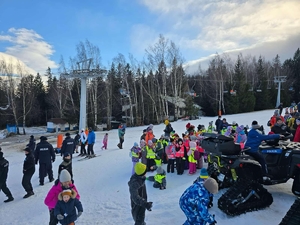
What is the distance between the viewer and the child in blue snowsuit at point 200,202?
11.6 feet

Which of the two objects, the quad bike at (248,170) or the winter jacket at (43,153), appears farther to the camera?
the winter jacket at (43,153)

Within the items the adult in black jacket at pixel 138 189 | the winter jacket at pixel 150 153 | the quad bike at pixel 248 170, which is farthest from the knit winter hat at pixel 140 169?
the winter jacket at pixel 150 153

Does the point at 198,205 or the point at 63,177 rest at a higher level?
the point at 63,177

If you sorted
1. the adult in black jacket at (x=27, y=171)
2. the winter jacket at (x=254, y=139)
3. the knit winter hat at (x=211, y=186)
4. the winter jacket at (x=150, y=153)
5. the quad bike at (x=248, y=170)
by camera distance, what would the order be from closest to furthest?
the knit winter hat at (x=211, y=186), the quad bike at (x=248, y=170), the winter jacket at (x=254, y=139), the adult in black jacket at (x=27, y=171), the winter jacket at (x=150, y=153)

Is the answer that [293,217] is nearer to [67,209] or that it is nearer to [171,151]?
[67,209]

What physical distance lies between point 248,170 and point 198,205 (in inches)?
83.8

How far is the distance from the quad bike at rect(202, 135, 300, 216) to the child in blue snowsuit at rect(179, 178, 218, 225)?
1329 millimetres

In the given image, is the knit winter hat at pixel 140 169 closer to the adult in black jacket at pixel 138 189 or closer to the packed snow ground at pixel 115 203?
the adult in black jacket at pixel 138 189

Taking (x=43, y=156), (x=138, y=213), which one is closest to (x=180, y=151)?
(x=138, y=213)

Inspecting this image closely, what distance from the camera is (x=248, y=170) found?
16.9 ft

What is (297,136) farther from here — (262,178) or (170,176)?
(170,176)

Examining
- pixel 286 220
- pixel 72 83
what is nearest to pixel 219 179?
pixel 286 220

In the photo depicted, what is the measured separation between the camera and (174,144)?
8.80m

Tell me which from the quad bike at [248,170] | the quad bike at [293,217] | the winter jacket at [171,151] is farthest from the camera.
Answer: the winter jacket at [171,151]
